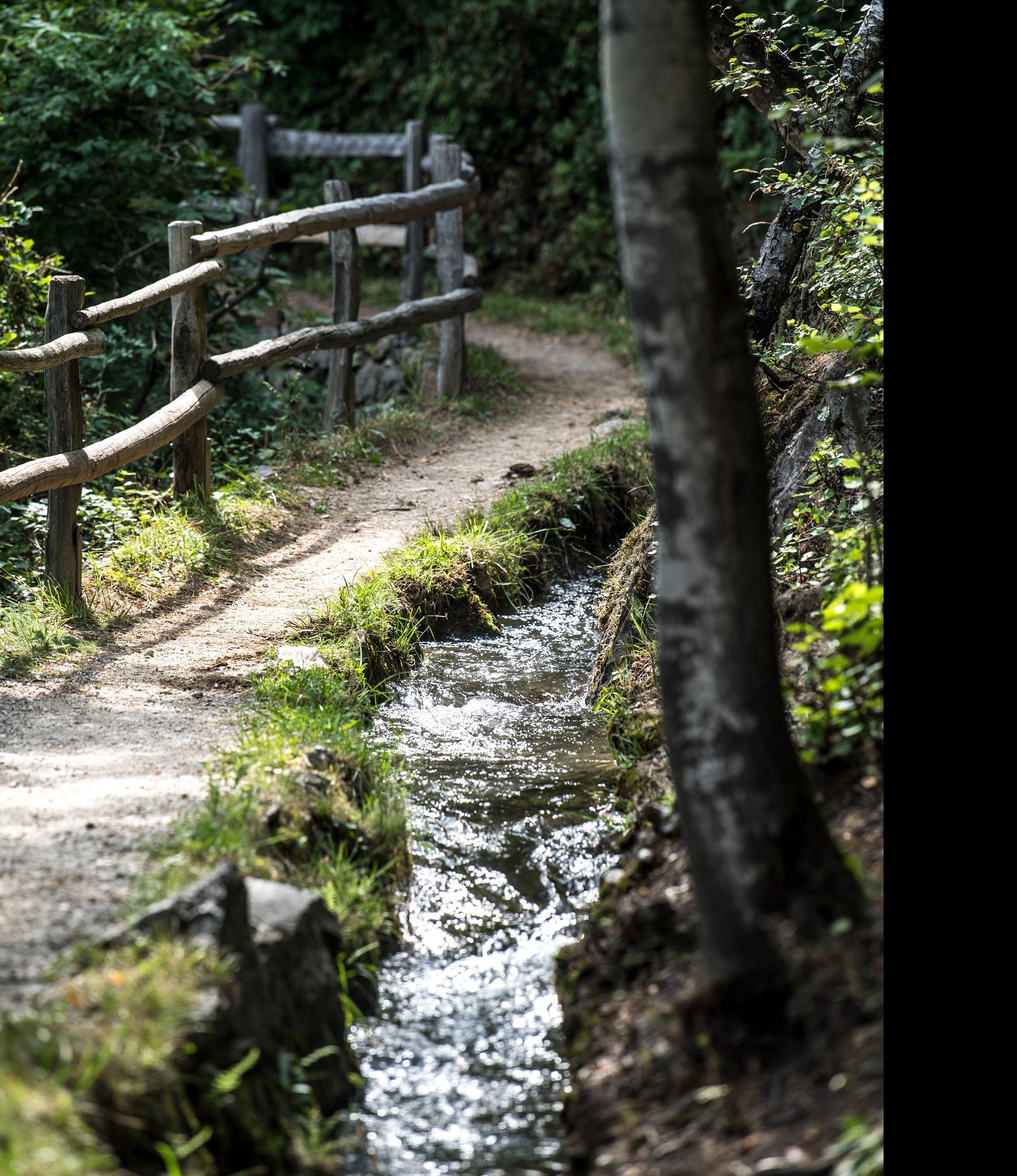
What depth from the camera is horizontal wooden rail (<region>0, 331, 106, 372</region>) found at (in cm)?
453

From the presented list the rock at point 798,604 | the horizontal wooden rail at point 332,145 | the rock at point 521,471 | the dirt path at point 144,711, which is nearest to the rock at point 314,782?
the dirt path at point 144,711

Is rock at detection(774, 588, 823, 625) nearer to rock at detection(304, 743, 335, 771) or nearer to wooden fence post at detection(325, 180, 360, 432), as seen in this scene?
rock at detection(304, 743, 335, 771)

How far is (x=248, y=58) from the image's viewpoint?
9008 millimetres

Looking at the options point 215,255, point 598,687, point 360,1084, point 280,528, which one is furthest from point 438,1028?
point 215,255

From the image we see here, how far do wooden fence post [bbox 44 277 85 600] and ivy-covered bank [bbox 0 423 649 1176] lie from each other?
1.04 metres

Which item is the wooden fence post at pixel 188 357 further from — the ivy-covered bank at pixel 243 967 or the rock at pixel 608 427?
the rock at pixel 608 427

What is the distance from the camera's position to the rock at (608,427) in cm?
772

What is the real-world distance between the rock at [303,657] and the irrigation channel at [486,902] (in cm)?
35

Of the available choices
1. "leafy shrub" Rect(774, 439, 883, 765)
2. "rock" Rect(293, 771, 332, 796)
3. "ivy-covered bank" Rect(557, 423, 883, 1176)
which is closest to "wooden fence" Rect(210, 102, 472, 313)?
"leafy shrub" Rect(774, 439, 883, 765)

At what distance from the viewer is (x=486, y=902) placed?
3.54m

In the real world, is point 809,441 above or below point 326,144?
below

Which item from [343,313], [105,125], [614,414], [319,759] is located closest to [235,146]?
[105,125]

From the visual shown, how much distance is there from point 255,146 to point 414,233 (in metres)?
2.17

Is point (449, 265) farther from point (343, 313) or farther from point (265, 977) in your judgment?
point (265, 977)
